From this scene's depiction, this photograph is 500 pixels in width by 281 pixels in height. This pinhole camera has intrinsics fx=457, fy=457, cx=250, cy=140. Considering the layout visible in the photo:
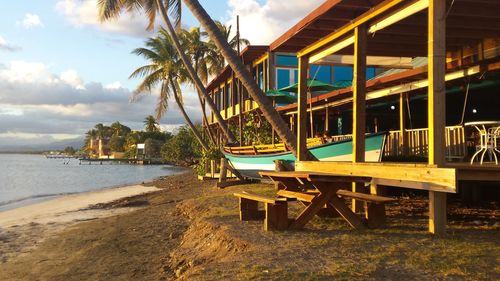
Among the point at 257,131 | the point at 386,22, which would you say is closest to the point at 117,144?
the point at 257,131

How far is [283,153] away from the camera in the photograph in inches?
544

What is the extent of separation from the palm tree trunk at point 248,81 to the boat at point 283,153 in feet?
3.62

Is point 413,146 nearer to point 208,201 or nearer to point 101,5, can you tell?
point 208,201

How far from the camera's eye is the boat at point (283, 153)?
399 inches

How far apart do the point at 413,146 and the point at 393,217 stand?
4.01 meters

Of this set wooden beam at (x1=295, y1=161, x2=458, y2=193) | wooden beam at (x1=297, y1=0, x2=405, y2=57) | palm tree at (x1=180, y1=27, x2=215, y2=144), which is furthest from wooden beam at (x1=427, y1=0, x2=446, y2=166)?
palm tree at (x1=180, y1=27, x2=215, y2=144)

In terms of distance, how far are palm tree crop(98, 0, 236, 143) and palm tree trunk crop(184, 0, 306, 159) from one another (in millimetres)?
8319

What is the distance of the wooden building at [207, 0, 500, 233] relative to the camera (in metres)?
5.79

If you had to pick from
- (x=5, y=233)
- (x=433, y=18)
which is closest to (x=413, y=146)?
(x=433, y=18)

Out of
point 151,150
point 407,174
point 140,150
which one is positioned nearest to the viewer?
point 407,174

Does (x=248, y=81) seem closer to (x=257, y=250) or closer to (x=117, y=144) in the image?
(x=257, y=250)

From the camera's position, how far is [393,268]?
4.68 metres

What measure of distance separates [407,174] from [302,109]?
3.56m

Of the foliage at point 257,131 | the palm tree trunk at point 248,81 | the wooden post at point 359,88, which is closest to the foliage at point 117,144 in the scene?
the foliage at point 257,131
